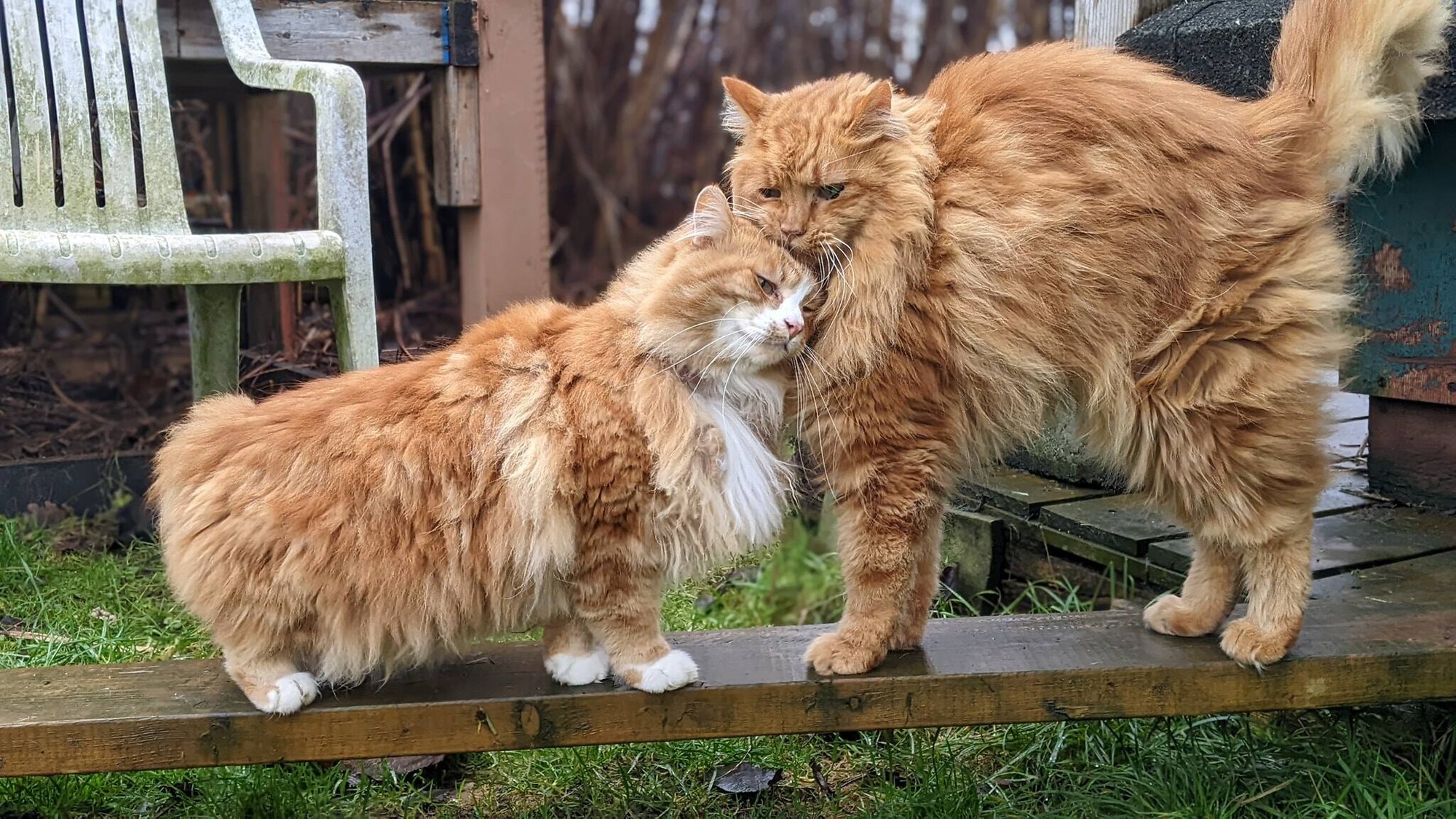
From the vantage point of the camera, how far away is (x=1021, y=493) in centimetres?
319

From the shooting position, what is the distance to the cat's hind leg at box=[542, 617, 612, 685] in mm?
2086

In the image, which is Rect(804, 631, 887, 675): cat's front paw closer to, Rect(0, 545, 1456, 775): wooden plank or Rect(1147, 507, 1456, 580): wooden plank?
Rect(0, 545, 1456, 775): wooden plank

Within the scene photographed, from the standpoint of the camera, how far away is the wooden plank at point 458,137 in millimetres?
3879

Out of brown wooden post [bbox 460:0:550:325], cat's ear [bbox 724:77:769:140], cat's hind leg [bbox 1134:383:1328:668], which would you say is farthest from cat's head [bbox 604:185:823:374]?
brown wooden post [bbox 460:0:550:325]

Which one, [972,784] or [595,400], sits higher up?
[595,400]

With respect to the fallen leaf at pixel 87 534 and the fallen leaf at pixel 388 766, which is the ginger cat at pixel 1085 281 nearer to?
the fallen leaf at pixel 388 766

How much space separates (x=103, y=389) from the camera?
433cm

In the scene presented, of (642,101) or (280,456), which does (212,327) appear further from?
(642,101)

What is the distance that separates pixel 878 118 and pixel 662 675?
3.33ft

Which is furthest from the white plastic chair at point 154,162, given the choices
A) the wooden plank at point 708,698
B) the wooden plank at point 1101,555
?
the wooden plank at point 1101,555

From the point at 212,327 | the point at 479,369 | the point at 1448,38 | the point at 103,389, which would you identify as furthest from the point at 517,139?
the point at 1448,38

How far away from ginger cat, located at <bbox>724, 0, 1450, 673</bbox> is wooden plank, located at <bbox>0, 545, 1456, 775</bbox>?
0.08 metres

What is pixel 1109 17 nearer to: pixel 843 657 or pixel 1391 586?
pixel 1391 586

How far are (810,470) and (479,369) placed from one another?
2.17 feet
